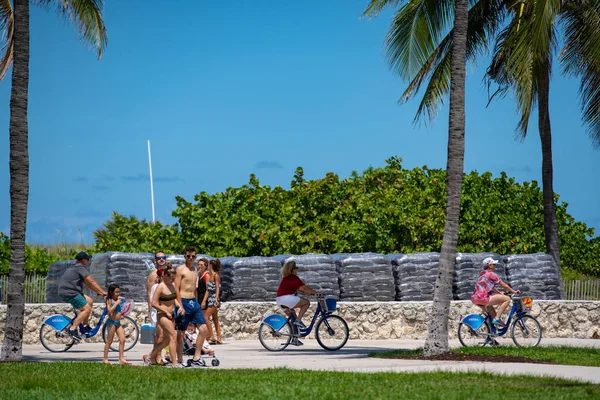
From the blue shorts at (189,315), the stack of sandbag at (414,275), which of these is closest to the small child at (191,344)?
the blue shorts at (189,315)

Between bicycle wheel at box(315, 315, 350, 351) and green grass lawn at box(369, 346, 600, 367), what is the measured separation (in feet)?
4.48

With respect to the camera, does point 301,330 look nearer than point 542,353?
No

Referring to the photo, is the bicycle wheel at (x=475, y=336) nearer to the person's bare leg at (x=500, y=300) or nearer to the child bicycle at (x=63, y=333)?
the person's bare leg at (x=500, y=300)

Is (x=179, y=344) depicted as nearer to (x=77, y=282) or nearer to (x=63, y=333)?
(x=77, y=282)

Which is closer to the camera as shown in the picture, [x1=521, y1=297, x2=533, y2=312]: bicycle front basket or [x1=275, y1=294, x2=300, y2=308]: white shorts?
[x1=275, y1=294, x2=300, y2=308]: white shorts

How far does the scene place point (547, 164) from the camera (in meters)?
28.5

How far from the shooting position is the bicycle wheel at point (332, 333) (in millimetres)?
18188

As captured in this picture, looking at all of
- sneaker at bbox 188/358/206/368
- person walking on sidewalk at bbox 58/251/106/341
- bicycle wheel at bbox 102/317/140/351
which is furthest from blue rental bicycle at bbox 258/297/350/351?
sneaker at bbox 188/358/206/368

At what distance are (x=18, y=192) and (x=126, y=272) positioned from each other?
231 inches

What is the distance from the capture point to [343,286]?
23141 mm

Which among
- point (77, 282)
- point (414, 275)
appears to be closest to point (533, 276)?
point (414, 275)

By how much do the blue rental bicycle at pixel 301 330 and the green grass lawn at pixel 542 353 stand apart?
1.46 m

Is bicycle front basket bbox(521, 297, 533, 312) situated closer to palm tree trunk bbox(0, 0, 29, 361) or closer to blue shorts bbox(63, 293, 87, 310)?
blue shorts bbox(63, 293, 87, 310)

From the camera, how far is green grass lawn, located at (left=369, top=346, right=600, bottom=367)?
52.5 feet
